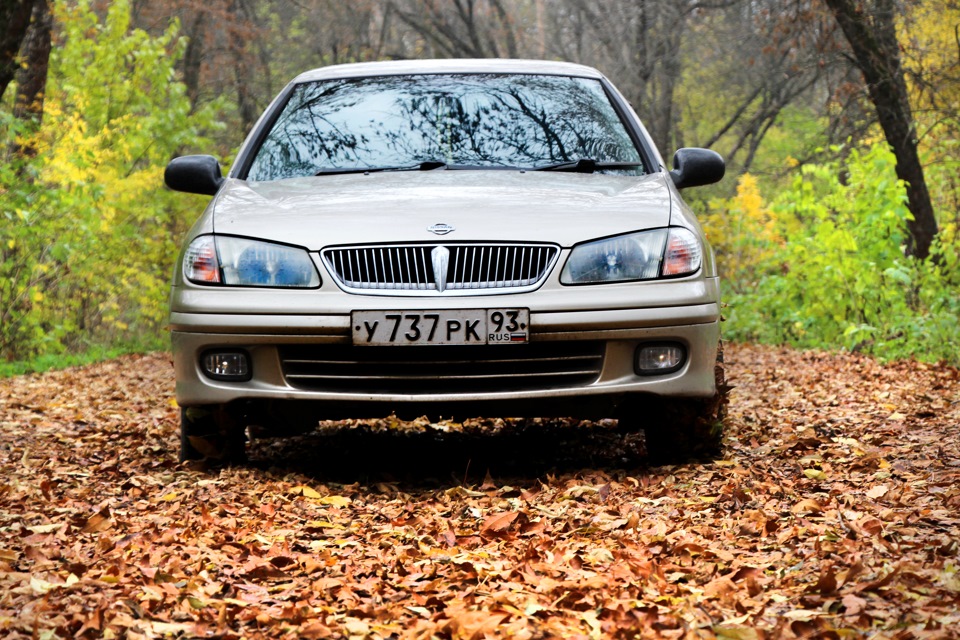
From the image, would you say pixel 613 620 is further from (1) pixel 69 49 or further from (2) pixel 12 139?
(1) pixel 69 49

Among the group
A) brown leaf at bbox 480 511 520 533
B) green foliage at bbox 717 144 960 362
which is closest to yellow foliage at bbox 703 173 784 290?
green foliage at bbox 717 144 960 362

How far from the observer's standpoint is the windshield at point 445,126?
219 inches

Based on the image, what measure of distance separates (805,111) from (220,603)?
3103cm

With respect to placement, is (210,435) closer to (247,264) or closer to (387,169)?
(247,264)

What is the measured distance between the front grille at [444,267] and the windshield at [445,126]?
102cm

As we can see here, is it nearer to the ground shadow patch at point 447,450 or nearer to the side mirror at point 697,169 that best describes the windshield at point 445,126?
the side mirror at point 697,169

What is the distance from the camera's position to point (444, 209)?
467 cm

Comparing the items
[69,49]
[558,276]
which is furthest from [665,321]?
[69,49]

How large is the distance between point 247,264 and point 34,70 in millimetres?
11195

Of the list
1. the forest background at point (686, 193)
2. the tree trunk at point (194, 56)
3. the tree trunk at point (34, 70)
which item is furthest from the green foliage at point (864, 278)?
the tree trunk at point (194, 56)

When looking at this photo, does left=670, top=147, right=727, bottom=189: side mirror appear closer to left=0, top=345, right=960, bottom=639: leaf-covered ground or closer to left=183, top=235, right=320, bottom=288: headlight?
left=0, top=345, right=960, bottom=639: leaf-covered ground

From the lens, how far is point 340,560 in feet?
12.0

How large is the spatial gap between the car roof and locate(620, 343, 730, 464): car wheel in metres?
1.83

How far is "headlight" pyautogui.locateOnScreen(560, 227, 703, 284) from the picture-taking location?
4.55 m
